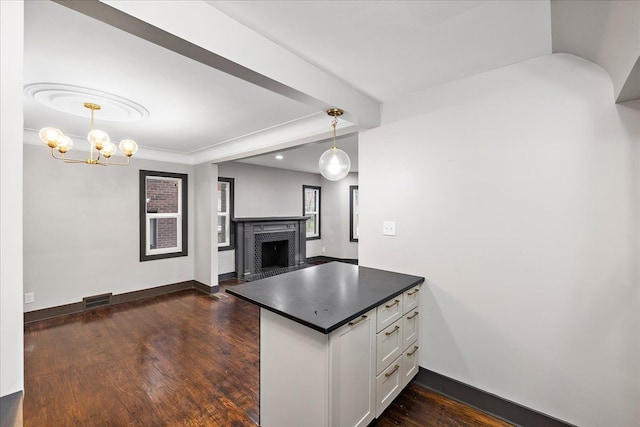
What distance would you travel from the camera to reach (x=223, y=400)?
2.09 metres

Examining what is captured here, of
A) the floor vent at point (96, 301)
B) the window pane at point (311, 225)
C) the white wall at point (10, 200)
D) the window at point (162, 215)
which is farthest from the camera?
the window pane at point (311, 225)

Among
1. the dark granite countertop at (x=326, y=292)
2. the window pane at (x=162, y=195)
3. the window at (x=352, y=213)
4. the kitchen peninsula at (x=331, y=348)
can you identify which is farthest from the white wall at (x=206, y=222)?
the window at (x=352, y=213)

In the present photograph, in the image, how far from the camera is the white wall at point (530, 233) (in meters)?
1.53

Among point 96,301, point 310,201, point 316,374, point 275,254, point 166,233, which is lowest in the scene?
point 96,301

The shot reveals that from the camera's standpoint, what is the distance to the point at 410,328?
2172 mm

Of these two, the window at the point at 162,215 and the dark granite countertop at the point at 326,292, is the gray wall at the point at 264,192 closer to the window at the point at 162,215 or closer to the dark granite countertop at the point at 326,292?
the window at the point at 162,215

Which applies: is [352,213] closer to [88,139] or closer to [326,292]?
[326,292]

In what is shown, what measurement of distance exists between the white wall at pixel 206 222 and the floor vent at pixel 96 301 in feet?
4.37

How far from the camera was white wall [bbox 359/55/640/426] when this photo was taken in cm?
153

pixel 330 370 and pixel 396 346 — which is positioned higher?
pixel 330 370

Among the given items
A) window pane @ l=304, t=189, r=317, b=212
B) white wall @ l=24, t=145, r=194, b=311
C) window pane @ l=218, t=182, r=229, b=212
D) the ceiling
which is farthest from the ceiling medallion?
window pane @ l=304, t=189, r=317, b=212

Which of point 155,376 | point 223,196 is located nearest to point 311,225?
point 223,196

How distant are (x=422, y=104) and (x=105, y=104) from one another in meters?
2.91

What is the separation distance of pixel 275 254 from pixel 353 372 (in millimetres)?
5483
